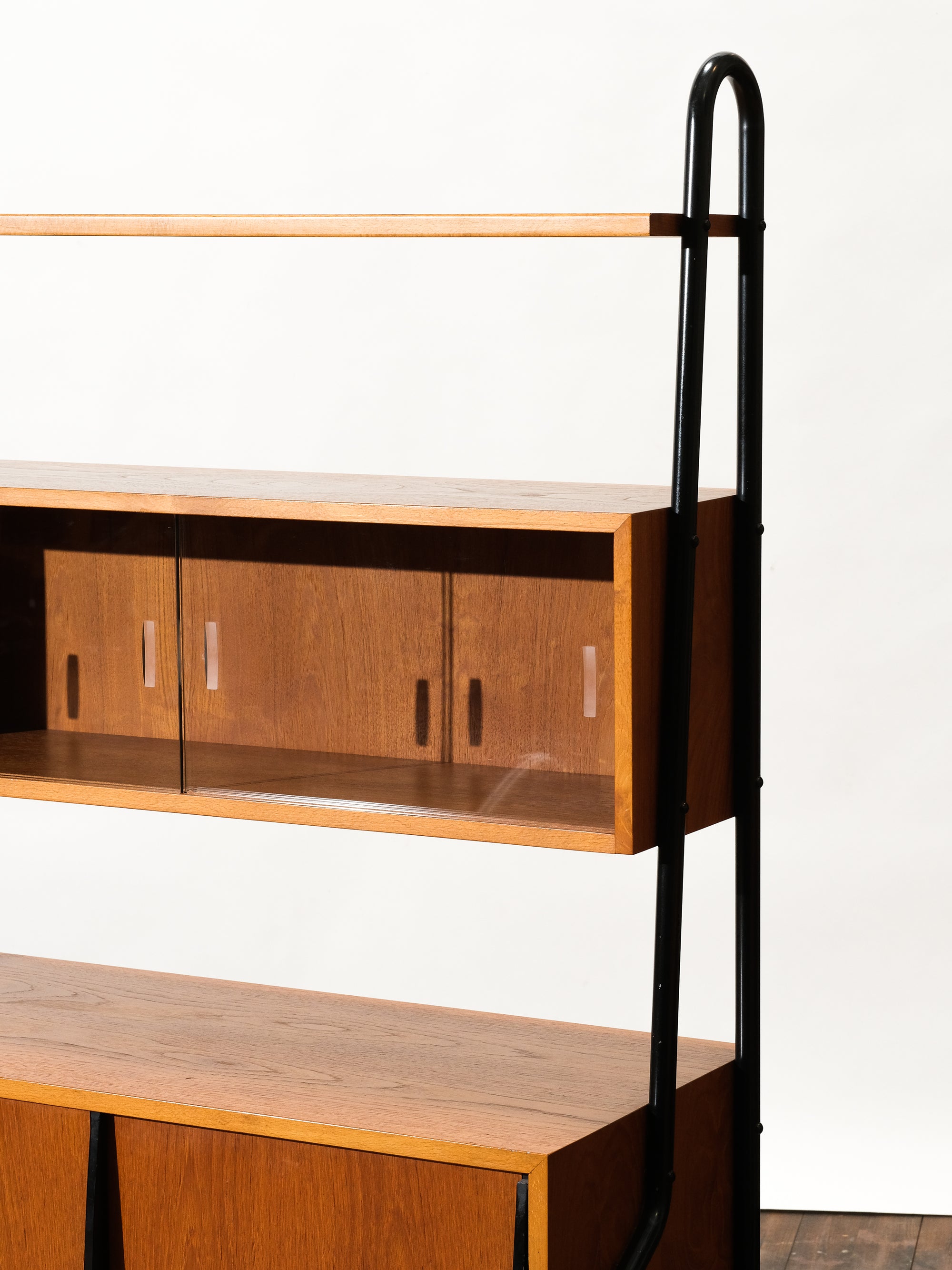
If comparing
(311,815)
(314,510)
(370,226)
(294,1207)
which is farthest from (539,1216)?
(370,226)

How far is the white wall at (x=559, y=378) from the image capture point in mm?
3883

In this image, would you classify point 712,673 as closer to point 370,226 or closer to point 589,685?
point 589,685

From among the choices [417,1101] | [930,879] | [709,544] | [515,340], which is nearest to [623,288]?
[515,340]

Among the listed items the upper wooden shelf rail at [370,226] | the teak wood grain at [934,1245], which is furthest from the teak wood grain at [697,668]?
the teak wood grain at [934,1245]

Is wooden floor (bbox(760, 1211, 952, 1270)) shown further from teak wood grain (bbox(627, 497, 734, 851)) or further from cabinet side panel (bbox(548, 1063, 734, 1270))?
teak wood grain (bbox(627, 497, 734, 851))

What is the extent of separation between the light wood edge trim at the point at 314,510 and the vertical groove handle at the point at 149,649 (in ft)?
0.73

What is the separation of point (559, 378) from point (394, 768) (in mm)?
1520

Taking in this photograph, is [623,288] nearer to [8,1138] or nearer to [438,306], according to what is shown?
[438,306]

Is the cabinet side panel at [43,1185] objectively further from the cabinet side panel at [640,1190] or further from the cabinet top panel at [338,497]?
the cabinet top panel at [338,497]

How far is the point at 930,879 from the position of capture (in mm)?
3992

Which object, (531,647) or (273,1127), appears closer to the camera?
(273,1127)

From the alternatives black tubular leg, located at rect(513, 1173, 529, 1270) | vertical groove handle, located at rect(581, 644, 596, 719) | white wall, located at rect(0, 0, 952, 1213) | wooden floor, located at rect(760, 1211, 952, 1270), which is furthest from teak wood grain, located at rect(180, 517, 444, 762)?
wooden floor, located at rect(760, 1211, 952, 1270)

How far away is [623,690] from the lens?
2.27m

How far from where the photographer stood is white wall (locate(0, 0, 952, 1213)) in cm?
388
